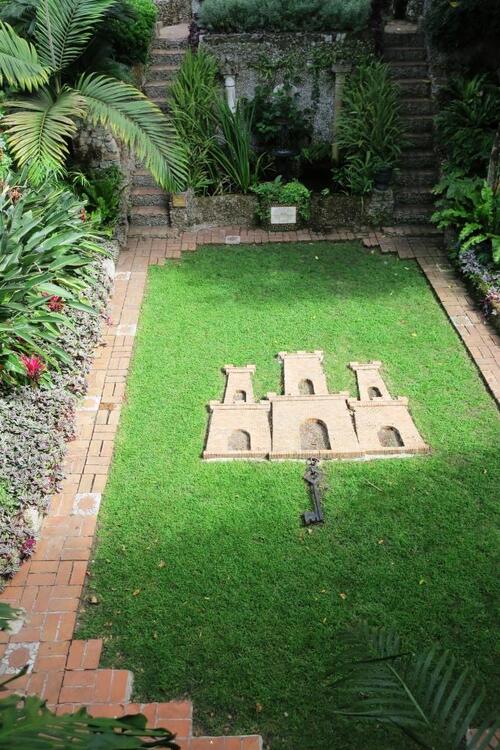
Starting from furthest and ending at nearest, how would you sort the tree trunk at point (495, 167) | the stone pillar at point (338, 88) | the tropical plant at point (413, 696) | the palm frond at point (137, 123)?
the stone pillar at point (338, 88) < the tree trunk at point (495, 167) < the palm frond at point (137, 123) < the tropical plant at point (413, 696)

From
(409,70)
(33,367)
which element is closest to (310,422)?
(33,367)

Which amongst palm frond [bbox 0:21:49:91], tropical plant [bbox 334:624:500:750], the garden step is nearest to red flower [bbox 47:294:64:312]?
palm frond [bbox 0:21:49:91]

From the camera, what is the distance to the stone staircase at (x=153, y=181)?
8141mm

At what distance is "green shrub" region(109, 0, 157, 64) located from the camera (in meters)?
8.39

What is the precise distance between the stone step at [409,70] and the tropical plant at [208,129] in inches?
93.1

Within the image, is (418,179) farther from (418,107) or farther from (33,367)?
(33,367)

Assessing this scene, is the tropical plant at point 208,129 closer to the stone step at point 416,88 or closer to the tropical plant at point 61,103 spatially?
the tropical plant at point 61,103

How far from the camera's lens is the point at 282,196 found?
784 cm

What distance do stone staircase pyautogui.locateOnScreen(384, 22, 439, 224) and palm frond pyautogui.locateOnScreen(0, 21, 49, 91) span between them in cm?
454

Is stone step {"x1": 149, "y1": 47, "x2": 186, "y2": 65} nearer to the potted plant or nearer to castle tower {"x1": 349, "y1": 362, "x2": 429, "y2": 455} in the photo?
the potted plant

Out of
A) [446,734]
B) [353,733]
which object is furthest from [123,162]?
[446,734]

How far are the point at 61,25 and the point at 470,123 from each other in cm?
504

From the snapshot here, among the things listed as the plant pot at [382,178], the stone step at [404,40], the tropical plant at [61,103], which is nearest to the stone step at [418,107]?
the stone step at [404,40]

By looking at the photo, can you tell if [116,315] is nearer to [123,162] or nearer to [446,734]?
[123,162]
